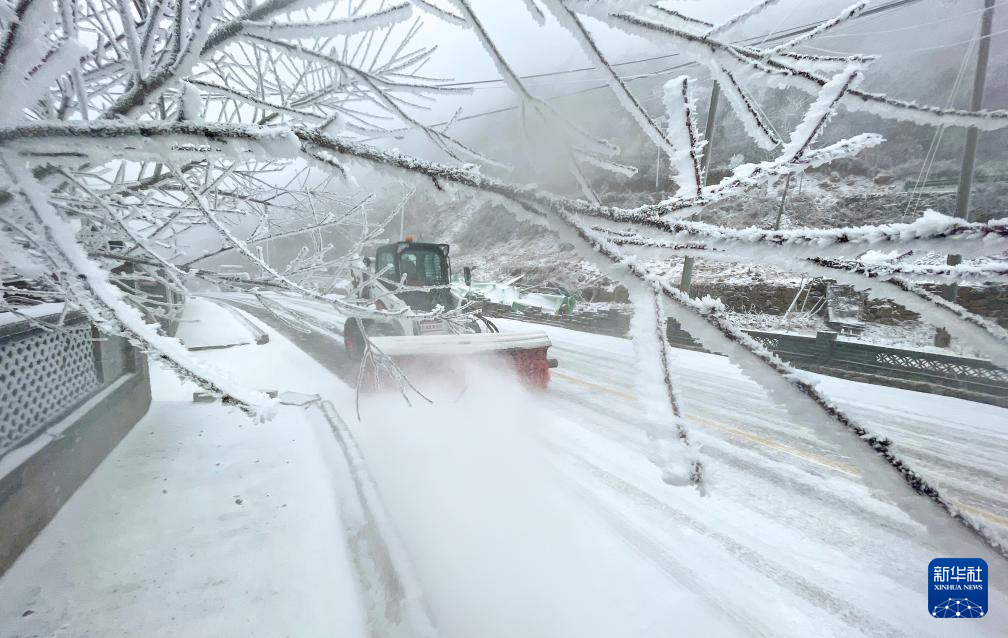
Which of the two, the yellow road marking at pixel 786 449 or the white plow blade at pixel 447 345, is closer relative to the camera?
the yellow road marking at pixel 786 449

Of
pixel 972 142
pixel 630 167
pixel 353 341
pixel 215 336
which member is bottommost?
pixel 215 336

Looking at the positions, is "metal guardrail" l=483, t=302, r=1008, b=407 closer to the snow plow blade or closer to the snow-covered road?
the snow plow blade

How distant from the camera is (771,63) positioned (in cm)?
96

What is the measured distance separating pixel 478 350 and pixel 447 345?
0.52 m

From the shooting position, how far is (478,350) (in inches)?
247

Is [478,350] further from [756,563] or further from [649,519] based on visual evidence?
[756,563]

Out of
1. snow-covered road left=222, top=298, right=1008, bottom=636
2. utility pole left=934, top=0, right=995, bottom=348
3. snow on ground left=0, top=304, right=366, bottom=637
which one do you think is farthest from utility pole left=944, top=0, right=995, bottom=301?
snow on ground left=0, top=304, right=366, bottom=637

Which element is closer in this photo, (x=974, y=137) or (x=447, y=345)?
(x=447, y=345)

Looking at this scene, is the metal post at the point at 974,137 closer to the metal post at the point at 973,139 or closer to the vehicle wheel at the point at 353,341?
the metal post at the point at 973,139

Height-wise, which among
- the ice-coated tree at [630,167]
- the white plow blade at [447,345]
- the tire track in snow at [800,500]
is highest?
the ice-coated tree at [630,167]

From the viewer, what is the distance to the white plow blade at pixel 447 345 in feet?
19.3

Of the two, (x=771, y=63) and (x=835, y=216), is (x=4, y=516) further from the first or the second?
(x=835, y=216)

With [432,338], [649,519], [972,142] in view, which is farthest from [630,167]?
[972,142]

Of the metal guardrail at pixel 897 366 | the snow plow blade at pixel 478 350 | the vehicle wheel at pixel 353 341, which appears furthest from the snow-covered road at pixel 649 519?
the vehicle wheel at pixel 353 341
